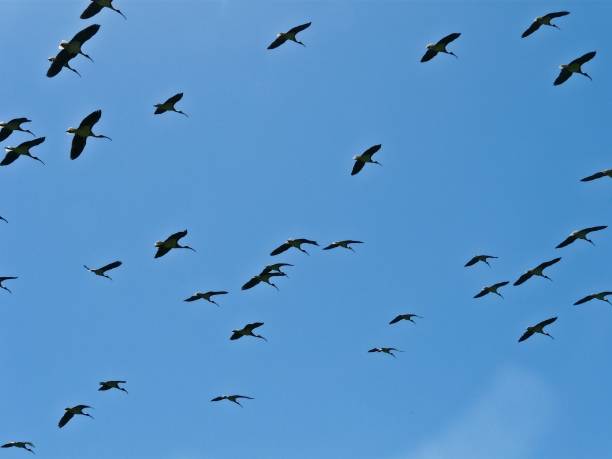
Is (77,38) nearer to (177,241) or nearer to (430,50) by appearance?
(177,241)

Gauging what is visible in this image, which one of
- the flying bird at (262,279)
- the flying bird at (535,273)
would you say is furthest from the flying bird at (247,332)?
the flying bird at (535,273)

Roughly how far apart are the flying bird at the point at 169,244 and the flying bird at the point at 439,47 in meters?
18.6

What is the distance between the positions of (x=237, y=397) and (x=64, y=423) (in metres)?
11.8

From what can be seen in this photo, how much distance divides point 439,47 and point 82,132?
73.6 feet

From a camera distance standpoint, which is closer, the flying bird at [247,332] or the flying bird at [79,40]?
the flying bird at [79,40]

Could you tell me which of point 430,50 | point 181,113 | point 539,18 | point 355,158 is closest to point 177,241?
point 181,113

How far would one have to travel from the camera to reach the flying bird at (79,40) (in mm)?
57219

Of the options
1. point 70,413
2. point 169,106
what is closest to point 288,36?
point 169,106

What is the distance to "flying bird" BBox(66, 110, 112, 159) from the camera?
59156 mm

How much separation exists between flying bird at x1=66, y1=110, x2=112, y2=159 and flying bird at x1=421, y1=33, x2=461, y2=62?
20.6 meters

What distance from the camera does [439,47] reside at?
66.1m

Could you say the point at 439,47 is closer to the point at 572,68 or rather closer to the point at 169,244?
the point at 572,68

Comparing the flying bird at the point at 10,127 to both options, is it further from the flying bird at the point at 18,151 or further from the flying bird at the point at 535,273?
the flying bird at the point at 535,273

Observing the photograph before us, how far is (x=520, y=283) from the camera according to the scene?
72875mm
